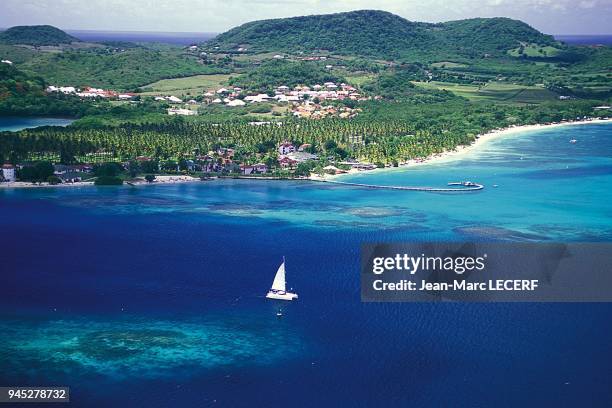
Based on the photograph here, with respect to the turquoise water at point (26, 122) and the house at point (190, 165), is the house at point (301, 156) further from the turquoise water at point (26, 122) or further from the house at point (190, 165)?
the turquoise water at point (26, 122)

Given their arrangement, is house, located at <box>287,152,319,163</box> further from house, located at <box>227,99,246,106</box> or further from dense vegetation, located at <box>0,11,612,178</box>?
house, located at <box>227,99,246,106</box>

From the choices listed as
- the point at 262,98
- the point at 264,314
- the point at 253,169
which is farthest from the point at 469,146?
the point at 264,314

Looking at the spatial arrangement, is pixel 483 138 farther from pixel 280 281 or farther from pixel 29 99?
pixel 280 281

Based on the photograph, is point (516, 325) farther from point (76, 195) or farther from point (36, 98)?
point (36, 98)

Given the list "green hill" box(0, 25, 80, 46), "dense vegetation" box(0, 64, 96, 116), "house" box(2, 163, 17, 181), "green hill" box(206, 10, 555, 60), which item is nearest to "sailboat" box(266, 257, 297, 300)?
"house" box(2, 163, 17, 181)

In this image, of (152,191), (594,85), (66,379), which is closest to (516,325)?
(66,379)

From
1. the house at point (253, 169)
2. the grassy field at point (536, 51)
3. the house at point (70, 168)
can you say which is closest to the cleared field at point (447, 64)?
the grassy field at point (536, 51)
